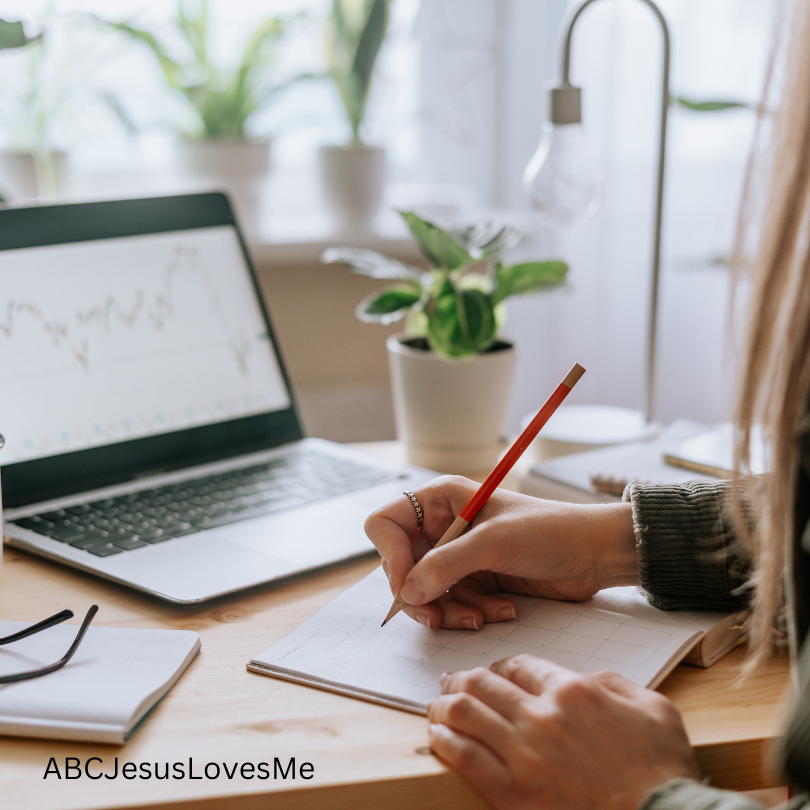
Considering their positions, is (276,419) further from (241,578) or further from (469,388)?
(241,578)

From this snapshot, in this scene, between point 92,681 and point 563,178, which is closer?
→ point 92,681

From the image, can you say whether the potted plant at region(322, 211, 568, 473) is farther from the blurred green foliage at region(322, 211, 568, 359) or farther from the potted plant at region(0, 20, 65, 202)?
the potted plant at region(0, 20, 65, 202)

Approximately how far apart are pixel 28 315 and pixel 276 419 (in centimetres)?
27

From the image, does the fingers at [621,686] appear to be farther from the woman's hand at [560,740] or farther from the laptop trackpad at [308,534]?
the laptop trackpad at [308,534]

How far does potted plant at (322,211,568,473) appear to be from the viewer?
0.90m

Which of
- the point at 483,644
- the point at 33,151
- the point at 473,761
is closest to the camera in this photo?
the point at 473,761

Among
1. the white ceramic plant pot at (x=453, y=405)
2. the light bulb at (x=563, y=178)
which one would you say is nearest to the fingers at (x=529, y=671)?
the white ceramic plant pot at (x=453, y=405)

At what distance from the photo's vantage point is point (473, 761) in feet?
1.45

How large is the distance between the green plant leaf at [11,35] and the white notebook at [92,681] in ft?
1.72

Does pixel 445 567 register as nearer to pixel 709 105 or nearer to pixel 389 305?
pixel 389 305

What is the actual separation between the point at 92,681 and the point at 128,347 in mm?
436

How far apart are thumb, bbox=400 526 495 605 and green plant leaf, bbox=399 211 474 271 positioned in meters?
0.41

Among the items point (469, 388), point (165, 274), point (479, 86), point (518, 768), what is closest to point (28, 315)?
point (165, 274)

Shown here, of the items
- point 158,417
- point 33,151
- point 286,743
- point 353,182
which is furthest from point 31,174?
point 286,743
